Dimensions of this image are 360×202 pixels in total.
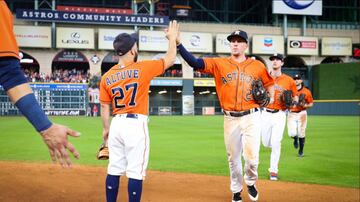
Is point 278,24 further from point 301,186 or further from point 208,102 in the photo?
point 301,186

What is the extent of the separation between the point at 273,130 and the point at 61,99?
79.7 feet

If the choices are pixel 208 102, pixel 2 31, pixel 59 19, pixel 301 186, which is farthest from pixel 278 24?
pixel 2 31

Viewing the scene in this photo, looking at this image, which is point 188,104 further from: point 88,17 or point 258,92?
point 258,92

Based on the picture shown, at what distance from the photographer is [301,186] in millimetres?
7375

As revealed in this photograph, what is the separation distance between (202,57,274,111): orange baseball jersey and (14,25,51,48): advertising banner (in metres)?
37.5

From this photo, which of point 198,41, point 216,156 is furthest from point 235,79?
point 198,41

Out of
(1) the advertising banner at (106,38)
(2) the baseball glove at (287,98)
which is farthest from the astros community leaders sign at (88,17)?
(2) the baseball glove at (287,98)

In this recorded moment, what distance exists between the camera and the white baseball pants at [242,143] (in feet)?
19.3

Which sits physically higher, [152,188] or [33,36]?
[33,36]

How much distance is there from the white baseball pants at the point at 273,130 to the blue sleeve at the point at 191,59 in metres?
2.75

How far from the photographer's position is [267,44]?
46.8m

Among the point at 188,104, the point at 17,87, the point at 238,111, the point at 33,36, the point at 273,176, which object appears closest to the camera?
the point at 17,87

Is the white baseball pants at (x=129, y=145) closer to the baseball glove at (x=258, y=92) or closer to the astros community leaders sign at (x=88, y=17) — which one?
the baseball glove at (x=258, y=92)

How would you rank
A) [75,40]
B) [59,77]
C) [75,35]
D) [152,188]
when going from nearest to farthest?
[152,188] → [59,77] → [75,40] → [75,35]
